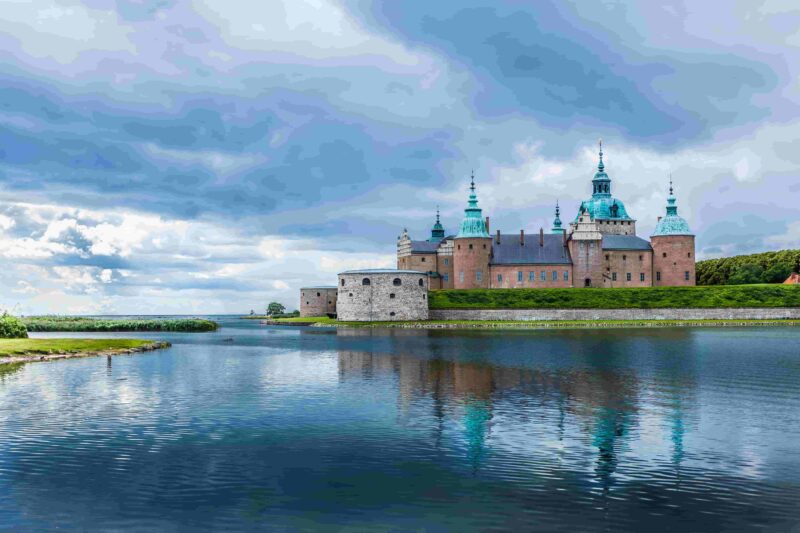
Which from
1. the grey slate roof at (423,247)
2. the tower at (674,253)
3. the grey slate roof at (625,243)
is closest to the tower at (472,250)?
the grey slate roof at (423,247)

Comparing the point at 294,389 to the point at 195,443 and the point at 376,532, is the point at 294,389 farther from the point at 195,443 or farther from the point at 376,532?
the point at 376,532

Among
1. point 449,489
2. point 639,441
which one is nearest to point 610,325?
point 639,441

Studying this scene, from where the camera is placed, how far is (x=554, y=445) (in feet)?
54.5

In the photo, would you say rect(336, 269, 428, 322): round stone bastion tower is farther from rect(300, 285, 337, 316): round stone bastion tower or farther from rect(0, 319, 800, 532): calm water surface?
rect(0, 319, 800, 532): calm water surface

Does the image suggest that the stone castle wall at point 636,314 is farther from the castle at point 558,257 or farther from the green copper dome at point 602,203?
the green copper dome at point 602,203

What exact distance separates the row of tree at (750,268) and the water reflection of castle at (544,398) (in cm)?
8258

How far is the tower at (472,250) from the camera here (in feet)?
305

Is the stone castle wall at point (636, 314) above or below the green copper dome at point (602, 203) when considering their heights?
below

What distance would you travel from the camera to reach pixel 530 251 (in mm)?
96375

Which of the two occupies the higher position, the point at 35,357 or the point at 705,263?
the point at 705,263

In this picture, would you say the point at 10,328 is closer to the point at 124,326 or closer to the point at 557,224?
the point at 124,326

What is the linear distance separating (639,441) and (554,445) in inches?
84.4

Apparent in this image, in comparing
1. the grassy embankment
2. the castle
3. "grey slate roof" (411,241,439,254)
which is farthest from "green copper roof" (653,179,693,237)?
the grassy embankment

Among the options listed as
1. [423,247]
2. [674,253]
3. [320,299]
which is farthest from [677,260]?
[320,299]
